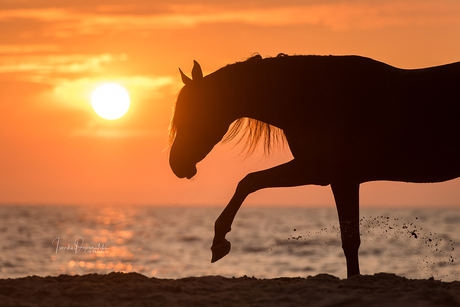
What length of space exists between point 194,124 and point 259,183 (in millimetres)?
1171

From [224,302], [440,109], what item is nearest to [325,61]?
[440,109]

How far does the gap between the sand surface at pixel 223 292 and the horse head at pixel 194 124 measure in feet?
4.62

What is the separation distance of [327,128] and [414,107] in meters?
0.99

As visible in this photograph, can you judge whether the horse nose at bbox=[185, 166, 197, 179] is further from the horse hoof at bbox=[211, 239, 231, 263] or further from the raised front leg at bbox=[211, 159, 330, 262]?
the horse hoof at bbox=[211, 239, 231, 263]

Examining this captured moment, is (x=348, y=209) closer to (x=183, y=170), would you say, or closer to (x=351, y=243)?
(x=351, y=243)

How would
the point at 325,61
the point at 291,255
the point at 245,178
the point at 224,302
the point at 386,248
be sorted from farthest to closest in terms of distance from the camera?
the point at 386,248, the point at 291,255, the point at 325,61, the point at 245,178, the point at 224,302

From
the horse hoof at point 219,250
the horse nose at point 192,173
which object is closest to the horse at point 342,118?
the horse hoof at point 219,250

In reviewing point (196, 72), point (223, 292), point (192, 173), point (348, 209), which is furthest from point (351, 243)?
point (196, 72)

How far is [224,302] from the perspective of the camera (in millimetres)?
4355

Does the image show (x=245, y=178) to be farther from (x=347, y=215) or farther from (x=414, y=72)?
(x=414, y=72)

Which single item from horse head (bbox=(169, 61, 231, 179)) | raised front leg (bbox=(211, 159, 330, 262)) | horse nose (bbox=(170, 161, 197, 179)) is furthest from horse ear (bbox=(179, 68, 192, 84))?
raised front leg (bbox=(211, 159, 330, 262))

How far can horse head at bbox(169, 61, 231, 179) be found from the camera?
5777mm

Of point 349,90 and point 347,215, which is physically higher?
point 349,90

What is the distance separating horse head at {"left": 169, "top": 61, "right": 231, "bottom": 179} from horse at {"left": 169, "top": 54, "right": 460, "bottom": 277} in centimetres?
1
